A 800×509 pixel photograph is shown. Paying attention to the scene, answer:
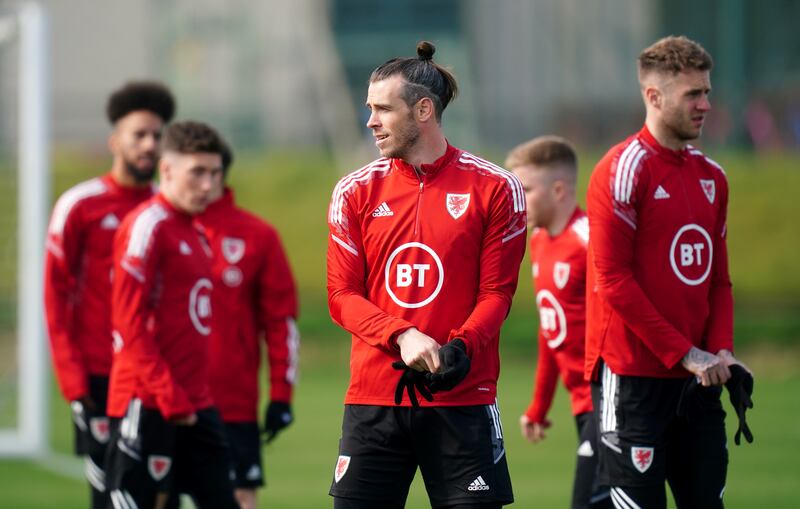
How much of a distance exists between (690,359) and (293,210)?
2085cm

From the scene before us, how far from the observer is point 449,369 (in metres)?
4.84

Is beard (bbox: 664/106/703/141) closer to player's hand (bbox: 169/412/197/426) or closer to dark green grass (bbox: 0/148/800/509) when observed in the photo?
player's hand (bbox: 169/412/197/426)

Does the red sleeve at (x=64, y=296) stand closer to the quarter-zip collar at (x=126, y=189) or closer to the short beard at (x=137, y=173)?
the quarter-zip collar at (x=126, y=189)

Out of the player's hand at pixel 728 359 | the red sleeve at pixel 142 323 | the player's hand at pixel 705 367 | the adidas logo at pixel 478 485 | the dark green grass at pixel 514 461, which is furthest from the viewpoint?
the dark green grass at pixel 514 461

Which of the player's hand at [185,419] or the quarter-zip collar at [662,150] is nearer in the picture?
the quarter-zip collar at [662,150]

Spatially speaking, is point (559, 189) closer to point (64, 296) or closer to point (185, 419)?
point (185, 419)

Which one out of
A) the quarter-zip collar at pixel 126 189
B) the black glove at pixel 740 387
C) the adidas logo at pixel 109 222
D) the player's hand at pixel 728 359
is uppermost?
the quarter-zip collar at pixel 126 189

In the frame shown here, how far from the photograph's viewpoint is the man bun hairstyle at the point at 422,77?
207 inches

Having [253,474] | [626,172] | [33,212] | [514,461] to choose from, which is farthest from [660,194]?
[514,461]

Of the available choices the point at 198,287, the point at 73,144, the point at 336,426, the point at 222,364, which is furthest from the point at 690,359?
the point at 73,144

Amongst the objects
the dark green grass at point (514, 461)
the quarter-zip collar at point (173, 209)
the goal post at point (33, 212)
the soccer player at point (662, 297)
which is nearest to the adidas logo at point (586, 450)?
the soccer player at point (662, 297)

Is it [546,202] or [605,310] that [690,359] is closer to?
[605,310]

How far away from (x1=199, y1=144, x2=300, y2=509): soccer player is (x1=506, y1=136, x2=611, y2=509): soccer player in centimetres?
152

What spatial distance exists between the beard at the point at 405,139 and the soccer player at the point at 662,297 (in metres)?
1.03
